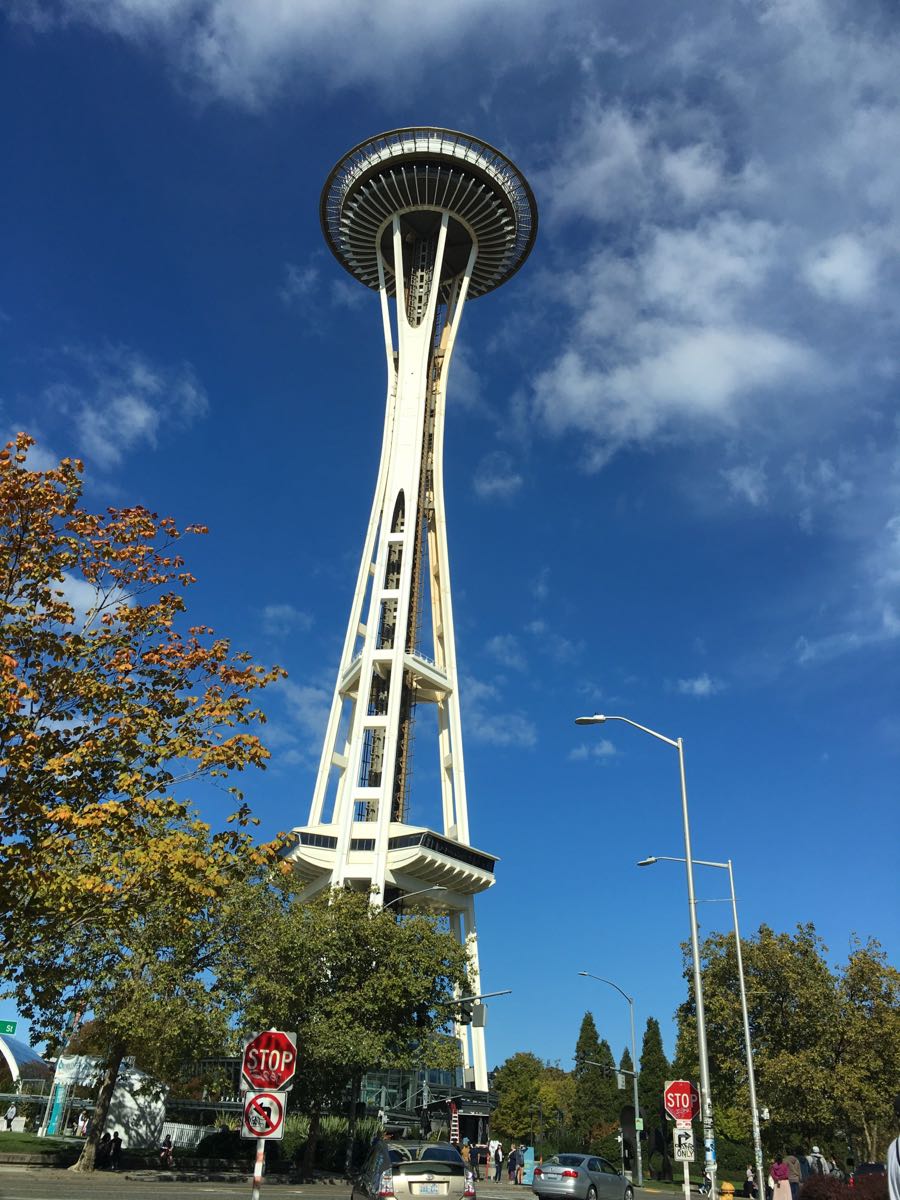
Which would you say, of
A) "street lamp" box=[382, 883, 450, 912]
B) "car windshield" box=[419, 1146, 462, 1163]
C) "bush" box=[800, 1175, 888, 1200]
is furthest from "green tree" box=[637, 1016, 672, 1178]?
"car windshield" box=[419, 1146, 462, 1163]

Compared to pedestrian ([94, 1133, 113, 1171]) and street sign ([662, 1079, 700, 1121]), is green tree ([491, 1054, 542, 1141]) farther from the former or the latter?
street sign ([662, 1079, 700, 1121])

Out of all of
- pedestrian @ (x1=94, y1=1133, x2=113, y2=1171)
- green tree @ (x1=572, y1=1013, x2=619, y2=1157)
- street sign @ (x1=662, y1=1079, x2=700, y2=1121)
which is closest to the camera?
street sign @ (x1=662, y1=1079, x2=700, y2=1121)

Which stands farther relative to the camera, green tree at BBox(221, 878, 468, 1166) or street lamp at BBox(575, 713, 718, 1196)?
green tree at BBox(221, 878, 468, 1166)

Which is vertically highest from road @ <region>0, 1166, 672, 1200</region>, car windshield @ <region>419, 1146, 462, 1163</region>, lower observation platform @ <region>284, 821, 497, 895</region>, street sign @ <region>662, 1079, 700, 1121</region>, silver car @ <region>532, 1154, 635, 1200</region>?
lower observation platform @ <region>284, 821, 497, 895</region>

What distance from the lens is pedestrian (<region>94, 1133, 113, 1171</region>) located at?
1271 inches

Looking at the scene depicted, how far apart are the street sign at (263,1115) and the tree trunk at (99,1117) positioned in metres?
23.6

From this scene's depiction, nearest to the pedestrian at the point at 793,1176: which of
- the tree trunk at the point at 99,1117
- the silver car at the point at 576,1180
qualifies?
the silver car at the point at 576,1180

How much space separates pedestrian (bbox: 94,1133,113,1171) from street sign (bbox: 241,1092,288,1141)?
2655 cm

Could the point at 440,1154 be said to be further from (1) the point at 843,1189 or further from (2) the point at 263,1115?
(1) the point at 843,1189

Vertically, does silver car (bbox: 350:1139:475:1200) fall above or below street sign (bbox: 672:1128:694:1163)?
below

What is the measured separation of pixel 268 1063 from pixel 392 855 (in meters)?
55.1

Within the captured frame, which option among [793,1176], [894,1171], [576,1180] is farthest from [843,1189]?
[894,1171]

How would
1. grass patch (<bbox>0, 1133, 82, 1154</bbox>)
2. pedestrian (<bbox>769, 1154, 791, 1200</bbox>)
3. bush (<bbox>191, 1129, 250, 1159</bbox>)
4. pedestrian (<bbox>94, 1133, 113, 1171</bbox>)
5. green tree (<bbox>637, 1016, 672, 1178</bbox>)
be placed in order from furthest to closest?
green tree (<bbox>637, 1016, 672, 1178</bbox>) < bush (<bbox>191, 1129, 250, 1159</bbox>) < grass patch (<bbox>0, 1133, 82, 1154</bbox>) < pedestrian (<bbox>94, 1133, 113, 1171</bbox>) < pedestrian (<bbox>769, 1154, 791, 1200</bbox>)

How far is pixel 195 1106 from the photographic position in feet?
152
